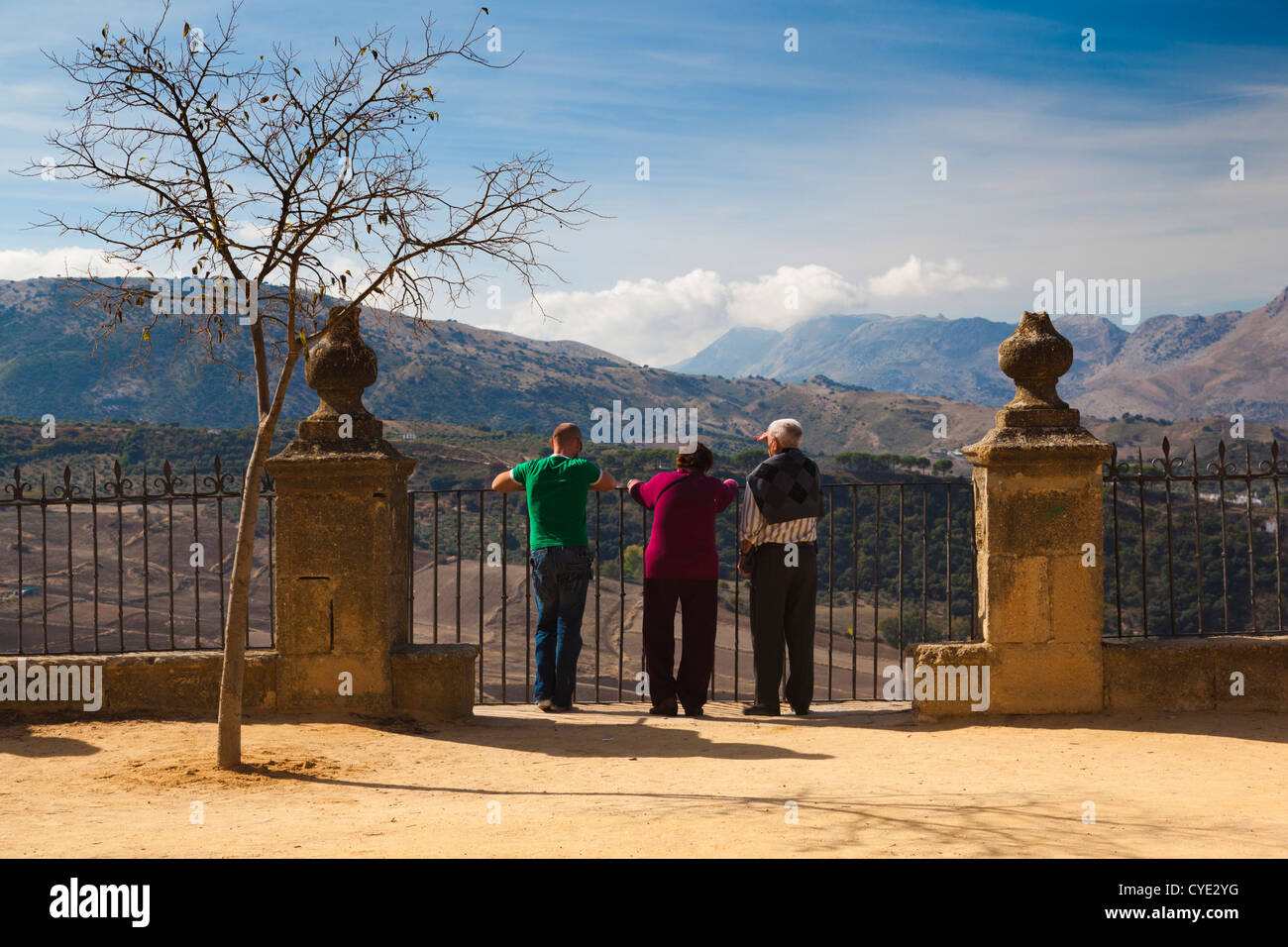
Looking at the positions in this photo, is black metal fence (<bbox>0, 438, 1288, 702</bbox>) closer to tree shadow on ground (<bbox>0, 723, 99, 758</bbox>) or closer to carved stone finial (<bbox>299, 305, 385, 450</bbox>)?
carved stone finial (<bbox>299, 305, 385, 450</bbox>)

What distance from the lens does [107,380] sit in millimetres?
124688

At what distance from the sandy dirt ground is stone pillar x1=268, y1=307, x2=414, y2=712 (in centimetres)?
27

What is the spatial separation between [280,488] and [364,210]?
1864 mm

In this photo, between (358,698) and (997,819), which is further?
(358,698)

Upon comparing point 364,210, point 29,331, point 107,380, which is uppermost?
point 29,331

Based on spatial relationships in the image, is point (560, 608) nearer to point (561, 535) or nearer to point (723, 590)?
point (561, 535)

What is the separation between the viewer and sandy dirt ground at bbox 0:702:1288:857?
11.6 feet

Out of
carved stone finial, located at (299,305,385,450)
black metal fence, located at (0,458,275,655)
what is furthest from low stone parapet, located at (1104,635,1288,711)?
black metal fence, located at (0,458,275,655)

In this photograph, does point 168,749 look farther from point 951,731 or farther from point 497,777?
point 951,731

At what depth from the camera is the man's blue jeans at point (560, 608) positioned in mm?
6172

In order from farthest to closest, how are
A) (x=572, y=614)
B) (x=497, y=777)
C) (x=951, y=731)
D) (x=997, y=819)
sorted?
(x=572, y=614) → (x=951, y=731) → (x=497, y=777) → (x=997, y=819)

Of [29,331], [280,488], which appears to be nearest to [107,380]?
[29,331]

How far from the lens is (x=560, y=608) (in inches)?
245

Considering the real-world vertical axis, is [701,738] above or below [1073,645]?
below
